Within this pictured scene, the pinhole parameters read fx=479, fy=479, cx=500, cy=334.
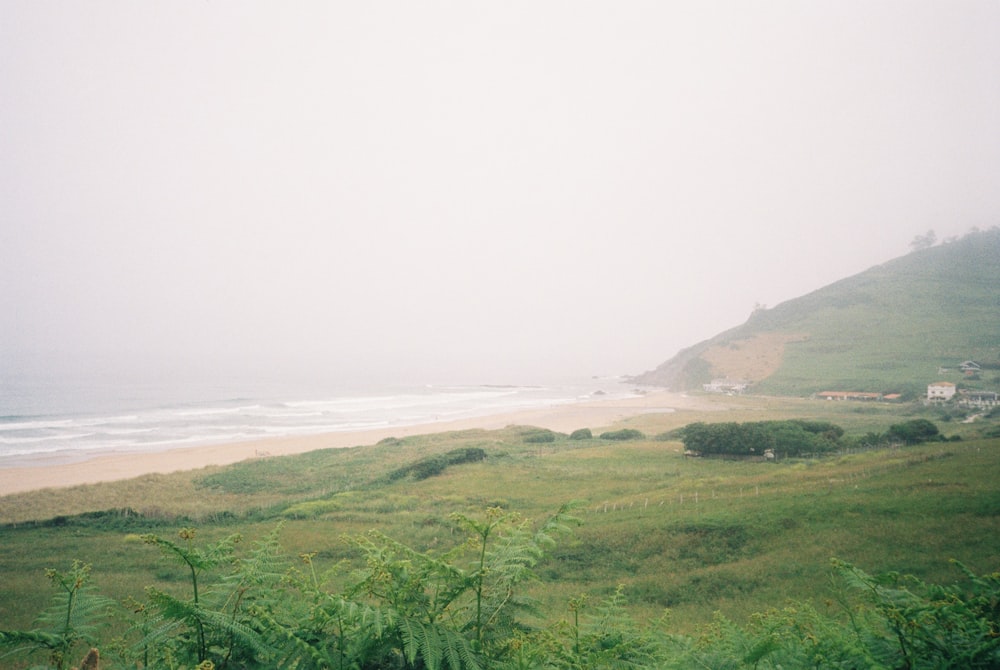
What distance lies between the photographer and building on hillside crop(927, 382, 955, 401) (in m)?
83.1

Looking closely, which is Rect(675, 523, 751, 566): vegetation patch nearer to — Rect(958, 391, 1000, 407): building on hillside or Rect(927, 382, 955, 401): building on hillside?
Rect(958, 391, 1000, 407): building on hillside

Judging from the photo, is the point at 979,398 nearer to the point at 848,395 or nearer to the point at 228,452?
the point at 848,395

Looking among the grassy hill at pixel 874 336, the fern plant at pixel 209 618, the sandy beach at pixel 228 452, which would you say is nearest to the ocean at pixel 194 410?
the sandy beach at pixel 228 452

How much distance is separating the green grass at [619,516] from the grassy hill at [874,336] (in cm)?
8380

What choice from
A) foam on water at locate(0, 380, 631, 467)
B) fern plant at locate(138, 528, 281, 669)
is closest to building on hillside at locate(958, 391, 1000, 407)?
foam on water at locate(0, 380, 631, 467)

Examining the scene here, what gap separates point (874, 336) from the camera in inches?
5344

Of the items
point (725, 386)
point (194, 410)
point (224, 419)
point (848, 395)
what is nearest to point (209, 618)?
point (224, 419)

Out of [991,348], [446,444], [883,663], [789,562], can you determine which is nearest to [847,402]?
[991,348]

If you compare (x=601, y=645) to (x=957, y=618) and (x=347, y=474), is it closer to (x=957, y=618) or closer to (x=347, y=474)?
(x=957, y=618)

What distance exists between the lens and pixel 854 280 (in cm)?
19225

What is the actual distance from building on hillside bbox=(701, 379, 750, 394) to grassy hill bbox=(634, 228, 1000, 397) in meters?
3.51

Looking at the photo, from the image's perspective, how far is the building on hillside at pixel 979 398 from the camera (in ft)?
249

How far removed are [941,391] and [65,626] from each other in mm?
114495

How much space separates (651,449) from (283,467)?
38837mm
